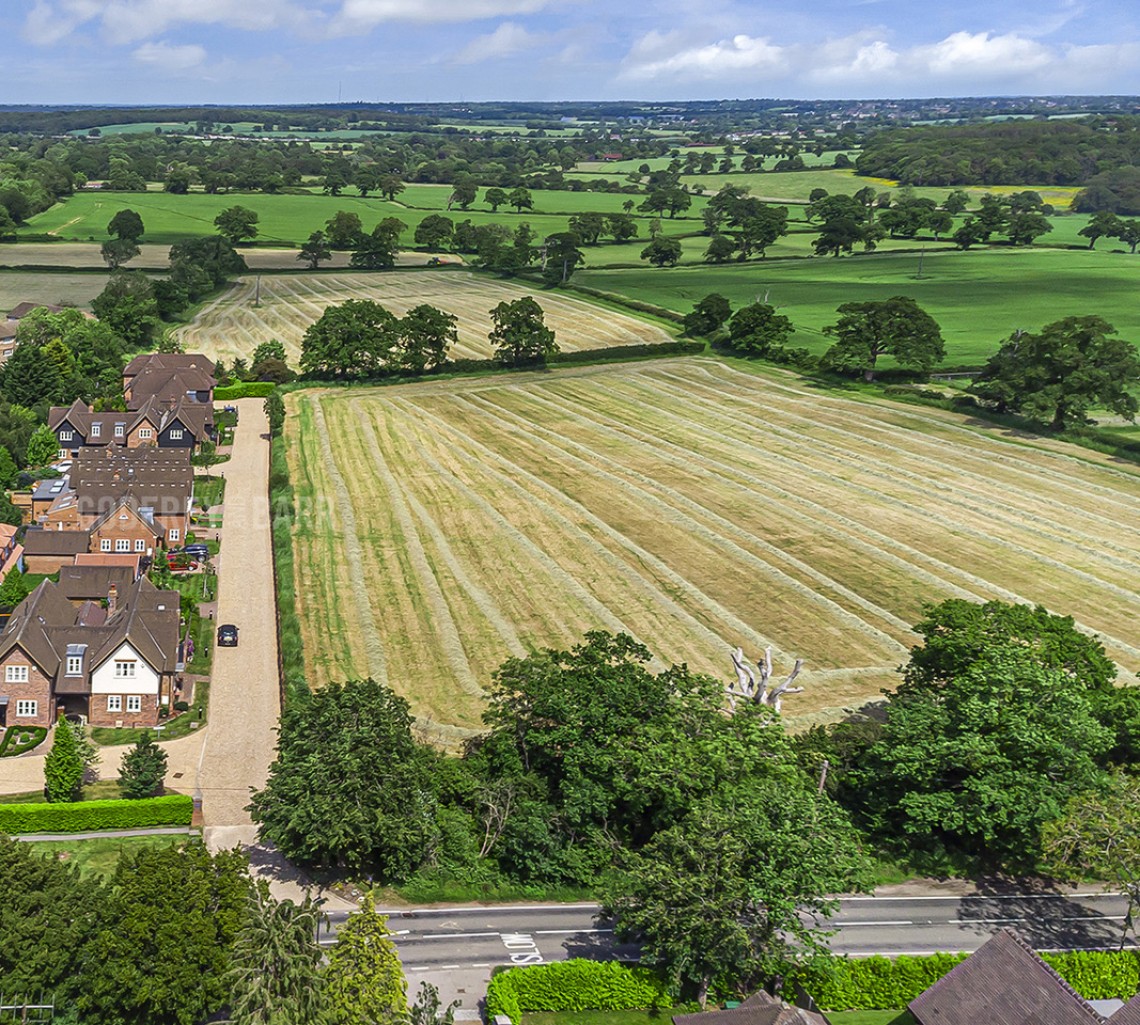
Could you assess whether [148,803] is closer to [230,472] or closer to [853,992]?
[853,992]

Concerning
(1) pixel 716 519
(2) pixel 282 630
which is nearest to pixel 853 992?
(2) pixel 282 630

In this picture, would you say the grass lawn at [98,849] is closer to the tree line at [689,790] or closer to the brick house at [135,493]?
the tree line at [689,790]

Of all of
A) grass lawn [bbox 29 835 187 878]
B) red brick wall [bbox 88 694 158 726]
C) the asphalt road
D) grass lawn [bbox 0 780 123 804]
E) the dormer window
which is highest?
the dormer window

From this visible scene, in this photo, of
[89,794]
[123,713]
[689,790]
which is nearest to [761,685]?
[689,790]

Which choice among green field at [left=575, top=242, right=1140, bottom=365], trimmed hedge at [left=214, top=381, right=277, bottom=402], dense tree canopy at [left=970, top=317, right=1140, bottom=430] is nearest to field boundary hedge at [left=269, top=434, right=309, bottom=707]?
trimmed hedge at [left=214, top=381, right=277, bottom=402]

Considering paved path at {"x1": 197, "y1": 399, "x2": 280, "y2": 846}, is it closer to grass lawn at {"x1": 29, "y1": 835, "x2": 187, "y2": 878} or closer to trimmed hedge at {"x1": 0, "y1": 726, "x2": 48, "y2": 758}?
grass lawn at {"x1": 29, "y1": 835, "x2": 187, "y2": 878}

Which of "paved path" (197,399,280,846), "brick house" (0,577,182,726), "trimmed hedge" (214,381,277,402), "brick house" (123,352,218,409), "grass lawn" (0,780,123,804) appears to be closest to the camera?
"grass lawn" (0,780,123,804)
